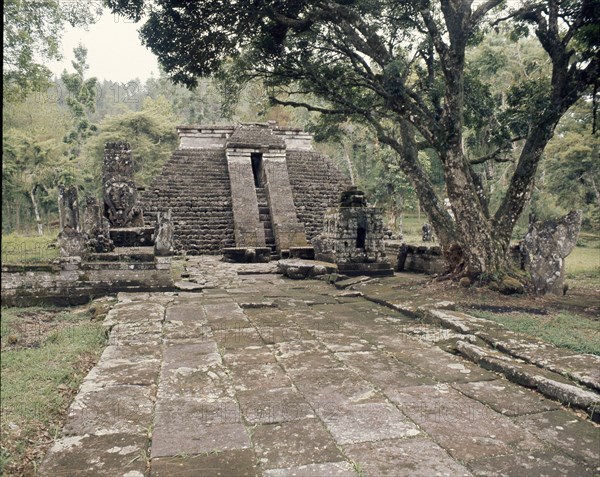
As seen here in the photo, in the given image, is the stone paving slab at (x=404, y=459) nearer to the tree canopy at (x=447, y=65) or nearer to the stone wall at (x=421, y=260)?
the tree canopy at (x=447, y=65)

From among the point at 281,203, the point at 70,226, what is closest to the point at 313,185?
the point at 281,203

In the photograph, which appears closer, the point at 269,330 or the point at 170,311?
the point at 269,330

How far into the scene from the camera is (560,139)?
20.6 metres

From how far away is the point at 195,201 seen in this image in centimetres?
1753

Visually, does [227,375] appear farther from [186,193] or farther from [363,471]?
[186,193]

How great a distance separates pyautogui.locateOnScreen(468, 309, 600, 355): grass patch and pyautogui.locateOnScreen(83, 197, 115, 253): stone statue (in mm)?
6454

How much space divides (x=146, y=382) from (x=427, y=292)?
18.0 ft

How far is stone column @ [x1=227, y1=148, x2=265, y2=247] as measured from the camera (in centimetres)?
1602

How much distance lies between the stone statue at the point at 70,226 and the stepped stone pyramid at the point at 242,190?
810 centimetres

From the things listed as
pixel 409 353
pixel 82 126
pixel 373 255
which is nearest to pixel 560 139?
pixel 373 255

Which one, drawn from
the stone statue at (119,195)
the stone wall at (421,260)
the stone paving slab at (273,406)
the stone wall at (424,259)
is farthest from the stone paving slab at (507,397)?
the stone statue at (119,195)

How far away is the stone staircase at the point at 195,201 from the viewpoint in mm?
16375

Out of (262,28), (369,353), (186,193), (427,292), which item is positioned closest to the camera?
(369,353)

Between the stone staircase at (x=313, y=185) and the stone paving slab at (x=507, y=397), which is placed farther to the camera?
the stone staircase at (x=313, y=185)
